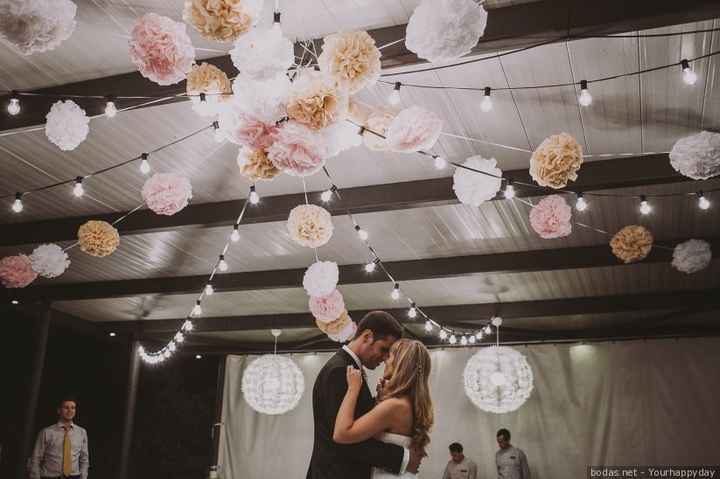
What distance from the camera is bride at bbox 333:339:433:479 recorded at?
243 centimetres

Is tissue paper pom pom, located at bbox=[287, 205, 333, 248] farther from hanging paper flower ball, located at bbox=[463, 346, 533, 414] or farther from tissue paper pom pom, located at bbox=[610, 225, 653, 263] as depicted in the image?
hanging paper flower ball, located at bbox=[463, 346, 533, 414]

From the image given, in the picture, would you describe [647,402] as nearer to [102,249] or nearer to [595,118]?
[595,118]

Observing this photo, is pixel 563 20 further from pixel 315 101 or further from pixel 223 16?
pixel 223 16

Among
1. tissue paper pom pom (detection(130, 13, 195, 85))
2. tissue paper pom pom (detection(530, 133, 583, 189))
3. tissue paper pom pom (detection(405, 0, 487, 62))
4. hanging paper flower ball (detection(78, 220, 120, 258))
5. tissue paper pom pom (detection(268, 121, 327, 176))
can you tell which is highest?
tissue paper pom pom (detection(130, 13, 195, 85))

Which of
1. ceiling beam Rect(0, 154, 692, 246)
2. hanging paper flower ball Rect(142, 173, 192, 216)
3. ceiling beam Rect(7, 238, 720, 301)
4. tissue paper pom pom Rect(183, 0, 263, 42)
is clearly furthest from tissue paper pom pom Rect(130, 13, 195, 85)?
ceiling beam Rect(7, 238, 720, 301)

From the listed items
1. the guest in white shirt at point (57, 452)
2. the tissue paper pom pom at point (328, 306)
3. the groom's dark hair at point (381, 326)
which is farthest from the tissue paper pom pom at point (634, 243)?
the guest in white shirt at point (57, 452)

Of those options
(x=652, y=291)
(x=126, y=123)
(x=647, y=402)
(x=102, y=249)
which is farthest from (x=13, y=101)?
(x=647, y=402)

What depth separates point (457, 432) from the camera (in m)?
9.85

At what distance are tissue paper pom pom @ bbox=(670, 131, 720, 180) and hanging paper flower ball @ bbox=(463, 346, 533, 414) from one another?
4.42m

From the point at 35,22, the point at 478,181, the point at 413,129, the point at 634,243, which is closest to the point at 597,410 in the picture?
the point at 634,243

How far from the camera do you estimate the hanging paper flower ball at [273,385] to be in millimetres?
9125

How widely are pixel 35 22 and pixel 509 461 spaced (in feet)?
26.3

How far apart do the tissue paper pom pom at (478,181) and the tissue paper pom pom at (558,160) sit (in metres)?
0.41

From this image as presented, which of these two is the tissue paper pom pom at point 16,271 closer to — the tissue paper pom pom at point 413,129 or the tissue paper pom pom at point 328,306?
the tissue paper pom pom at point 328,306
